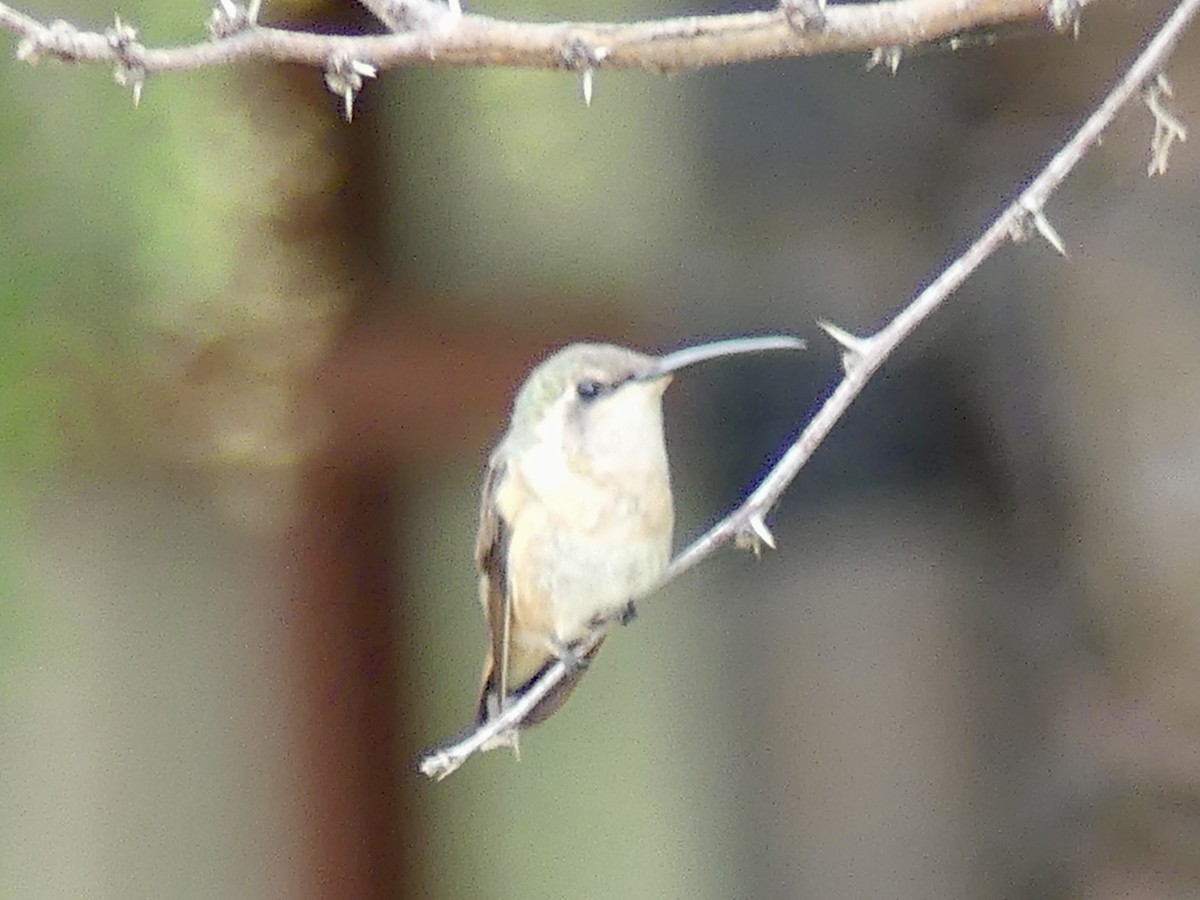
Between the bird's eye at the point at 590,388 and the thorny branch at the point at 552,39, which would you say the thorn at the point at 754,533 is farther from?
the bird's eye at the point at 590,388

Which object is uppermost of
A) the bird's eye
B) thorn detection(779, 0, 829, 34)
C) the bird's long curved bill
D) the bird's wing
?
the bird's eye

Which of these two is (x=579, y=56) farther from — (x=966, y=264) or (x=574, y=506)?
(x=574, y=506)

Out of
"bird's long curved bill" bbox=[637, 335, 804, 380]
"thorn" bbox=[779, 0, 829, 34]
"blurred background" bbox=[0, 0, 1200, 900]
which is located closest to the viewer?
"thorn" bbox=[779, 0, 829, 34]

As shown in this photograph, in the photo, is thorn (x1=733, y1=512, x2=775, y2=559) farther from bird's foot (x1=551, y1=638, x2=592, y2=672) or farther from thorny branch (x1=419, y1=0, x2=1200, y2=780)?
bird's foot (x1=551, y1=638, x2=592, y2=672)

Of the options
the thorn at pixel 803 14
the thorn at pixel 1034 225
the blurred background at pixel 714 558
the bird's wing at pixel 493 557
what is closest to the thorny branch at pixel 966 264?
the thorn at pixel 1034 225

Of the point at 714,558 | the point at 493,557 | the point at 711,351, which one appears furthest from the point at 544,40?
the point at 714,558

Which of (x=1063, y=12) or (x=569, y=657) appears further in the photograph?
(x=569, y=657)

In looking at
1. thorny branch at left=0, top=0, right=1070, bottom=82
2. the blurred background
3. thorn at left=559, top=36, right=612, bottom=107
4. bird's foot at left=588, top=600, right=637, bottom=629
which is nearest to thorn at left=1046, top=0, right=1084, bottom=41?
thorny branch at left=0, top=0, right=1070, bottom=82

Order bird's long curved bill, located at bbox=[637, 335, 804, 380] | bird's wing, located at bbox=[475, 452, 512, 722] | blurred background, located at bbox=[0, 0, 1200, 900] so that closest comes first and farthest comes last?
bird's long curved bill, located at bbox=[637, 335, 804, 380]
bird's wing, located at bbox=[475, 452, 512, 722]
blurred background, located at bbox=[0, 0, 1200, 900]
